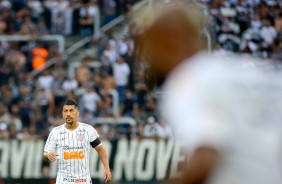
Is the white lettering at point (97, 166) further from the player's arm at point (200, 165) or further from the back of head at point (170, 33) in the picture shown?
the player's arm at point (200, 165)

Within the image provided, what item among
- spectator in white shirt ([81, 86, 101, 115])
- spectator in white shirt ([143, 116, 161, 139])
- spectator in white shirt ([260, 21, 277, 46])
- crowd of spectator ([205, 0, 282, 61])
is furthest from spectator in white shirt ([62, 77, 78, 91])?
spectator in white shirt ([260, 21, 277, 46])

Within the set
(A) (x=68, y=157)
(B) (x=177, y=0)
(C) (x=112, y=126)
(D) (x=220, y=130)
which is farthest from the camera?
(C) (x=112, y=126)

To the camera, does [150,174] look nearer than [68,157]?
No

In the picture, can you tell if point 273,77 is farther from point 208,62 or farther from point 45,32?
point 45,32

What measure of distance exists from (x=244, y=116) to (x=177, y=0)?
444 mm

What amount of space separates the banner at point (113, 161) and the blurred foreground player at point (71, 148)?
5.53 meters

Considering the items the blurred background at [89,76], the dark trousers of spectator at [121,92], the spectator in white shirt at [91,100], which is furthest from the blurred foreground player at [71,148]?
the dark trousers of spectator at [121,92]

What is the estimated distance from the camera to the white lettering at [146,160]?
18.2 metres

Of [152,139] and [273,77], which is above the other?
[273,77]

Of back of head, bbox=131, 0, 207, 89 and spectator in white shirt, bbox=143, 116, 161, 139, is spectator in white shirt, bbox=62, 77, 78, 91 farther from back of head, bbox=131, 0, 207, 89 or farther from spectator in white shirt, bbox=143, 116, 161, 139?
back of head, bbox=131, 0, 207, 89

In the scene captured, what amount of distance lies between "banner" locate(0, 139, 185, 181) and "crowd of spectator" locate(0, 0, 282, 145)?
113 centimetres

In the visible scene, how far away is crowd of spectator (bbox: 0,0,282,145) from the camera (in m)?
21.0

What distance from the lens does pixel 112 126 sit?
20812 millimetres

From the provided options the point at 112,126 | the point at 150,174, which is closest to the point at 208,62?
the point at 150,174
